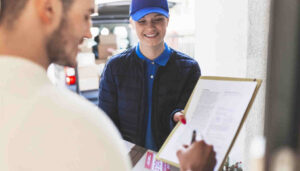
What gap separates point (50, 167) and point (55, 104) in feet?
0.38

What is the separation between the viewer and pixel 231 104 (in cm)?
82

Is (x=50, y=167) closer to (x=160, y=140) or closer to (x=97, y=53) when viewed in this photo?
(x=160, y=140)

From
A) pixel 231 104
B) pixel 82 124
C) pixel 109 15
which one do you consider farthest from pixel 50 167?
pixel 109 15

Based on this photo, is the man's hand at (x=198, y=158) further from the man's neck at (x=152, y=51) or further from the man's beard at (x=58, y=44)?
the man's neck at (x=152, y=51)

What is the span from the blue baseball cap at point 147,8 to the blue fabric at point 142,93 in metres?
0.25

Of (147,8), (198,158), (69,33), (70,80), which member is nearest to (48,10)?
(69,33)

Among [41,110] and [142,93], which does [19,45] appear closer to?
[41,110]

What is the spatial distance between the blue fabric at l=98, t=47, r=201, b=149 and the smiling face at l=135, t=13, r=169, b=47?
0.13 metres

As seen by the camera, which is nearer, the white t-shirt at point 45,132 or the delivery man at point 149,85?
the white t-shirt at point 45,132

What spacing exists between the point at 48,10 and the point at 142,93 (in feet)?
3.08

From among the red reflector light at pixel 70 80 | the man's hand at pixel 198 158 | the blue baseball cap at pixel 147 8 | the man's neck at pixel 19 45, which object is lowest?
the red reflector light at pixel 70 80

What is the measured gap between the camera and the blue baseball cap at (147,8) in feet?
4.22

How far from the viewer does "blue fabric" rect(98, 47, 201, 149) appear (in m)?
1.36

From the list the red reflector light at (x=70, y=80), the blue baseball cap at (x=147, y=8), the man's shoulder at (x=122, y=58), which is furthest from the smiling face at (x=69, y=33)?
the red reflector light at (x=70, y=80)
